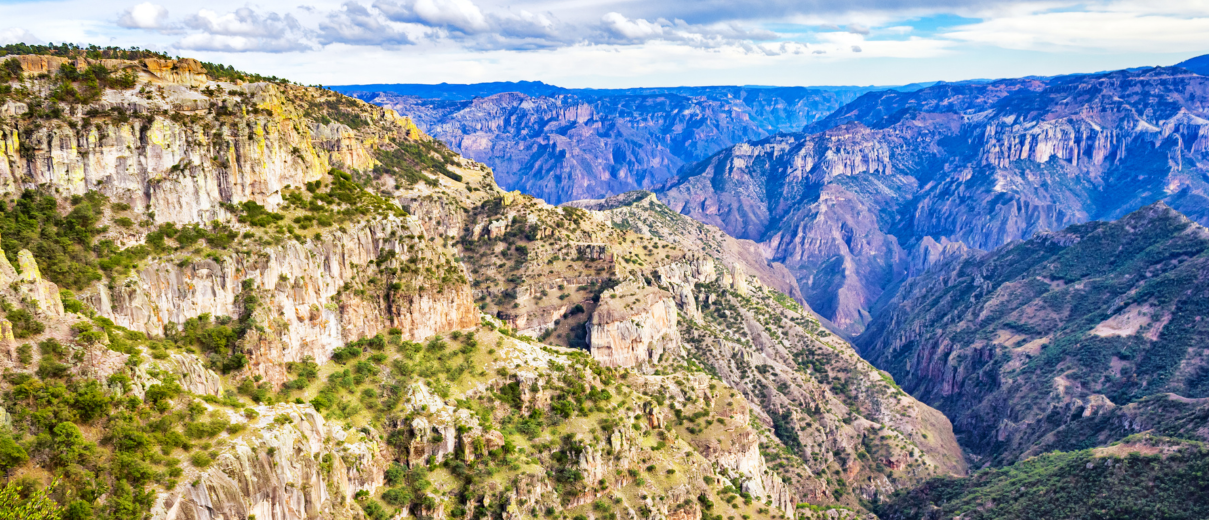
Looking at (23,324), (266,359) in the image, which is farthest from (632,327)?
(23,324)

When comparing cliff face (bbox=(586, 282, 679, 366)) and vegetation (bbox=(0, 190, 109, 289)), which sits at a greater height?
vegetation (bbox=(0, 190, 109, 289))

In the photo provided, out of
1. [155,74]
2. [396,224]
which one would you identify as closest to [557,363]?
[396,224]

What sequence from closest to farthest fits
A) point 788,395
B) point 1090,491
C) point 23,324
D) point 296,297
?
point 23,324
point 296,297
point 1090,491
point 788,395

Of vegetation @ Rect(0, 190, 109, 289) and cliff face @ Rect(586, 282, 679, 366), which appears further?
cliff face @ Rect(586, 282, 679, 366)

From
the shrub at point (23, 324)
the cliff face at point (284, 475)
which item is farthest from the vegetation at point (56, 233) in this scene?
the cliff face at point (284, 475)

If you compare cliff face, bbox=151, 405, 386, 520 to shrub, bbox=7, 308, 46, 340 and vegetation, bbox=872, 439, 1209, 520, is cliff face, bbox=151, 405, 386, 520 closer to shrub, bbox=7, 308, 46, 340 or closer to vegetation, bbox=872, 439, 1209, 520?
shrub, bbox=7, 308, 46, 340

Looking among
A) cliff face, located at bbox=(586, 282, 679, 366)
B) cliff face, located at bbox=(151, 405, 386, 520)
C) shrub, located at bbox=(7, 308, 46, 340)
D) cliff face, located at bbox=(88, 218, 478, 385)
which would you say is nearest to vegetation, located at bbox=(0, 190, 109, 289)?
cliff face, located at bbox=(88, 218, 478, 385)

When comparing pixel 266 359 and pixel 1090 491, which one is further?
pixel 1090 491

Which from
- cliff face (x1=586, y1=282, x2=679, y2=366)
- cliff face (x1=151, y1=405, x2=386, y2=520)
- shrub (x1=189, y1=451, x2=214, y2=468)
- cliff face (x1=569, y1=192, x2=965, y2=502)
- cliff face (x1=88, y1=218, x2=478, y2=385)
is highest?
cliff face (x1=88, y1=218, x2=478, y2=385)

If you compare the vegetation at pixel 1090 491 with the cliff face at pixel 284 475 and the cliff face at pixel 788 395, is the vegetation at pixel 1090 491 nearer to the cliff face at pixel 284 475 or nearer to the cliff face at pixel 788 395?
the cliff face at pixel 788 395

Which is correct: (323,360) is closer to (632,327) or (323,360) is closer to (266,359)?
(266,359)

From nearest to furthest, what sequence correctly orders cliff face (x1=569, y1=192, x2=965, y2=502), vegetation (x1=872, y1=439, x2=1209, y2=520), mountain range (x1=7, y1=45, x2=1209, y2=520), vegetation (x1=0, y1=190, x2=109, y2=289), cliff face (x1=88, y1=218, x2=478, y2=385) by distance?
mountain range (x1=7, y1=45, x2=1209, y2=520), vegetation (x1=0, y1=190, x2=109, y2=289), cliff face (x1=88, y1=218, x2=478, y2=385), vegetation (x1=872, y1=439, x2=1209, y2=520), cliff face (x1=569, y1=192, x2=965, y2=502)

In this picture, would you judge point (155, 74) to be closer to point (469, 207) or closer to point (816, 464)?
point (469, 207)
